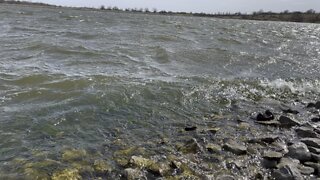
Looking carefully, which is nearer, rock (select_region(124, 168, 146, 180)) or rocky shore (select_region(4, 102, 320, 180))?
rock (select_region(124, 168, 146, 180))

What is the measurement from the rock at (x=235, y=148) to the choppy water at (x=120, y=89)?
4.37 feet

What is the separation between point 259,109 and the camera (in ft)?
38.1

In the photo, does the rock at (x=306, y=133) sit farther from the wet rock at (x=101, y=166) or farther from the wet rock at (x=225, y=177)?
the wet rock at (x=101, y=166)

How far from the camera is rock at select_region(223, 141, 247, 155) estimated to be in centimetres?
802

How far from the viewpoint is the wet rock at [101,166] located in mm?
→ 6953

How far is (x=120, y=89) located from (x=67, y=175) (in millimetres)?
5877

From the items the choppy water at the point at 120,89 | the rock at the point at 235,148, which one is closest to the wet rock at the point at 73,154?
the choppy water at the point at 120,89

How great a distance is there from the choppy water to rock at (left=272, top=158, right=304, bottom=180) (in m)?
2.45

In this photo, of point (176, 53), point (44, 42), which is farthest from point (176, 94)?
point (44, 42)

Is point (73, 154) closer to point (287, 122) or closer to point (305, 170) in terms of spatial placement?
point (305, 170)

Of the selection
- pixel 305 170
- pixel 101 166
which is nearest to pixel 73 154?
pixel 101 166

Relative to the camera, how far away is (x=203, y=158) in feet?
25.2

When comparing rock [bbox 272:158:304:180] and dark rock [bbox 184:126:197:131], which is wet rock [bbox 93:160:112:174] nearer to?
dark rock [bbox 184:126:197:131]

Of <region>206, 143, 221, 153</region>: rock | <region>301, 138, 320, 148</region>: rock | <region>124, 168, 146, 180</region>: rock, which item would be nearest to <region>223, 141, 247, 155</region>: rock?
<region>206, 143, 221, 153</region>: rock
